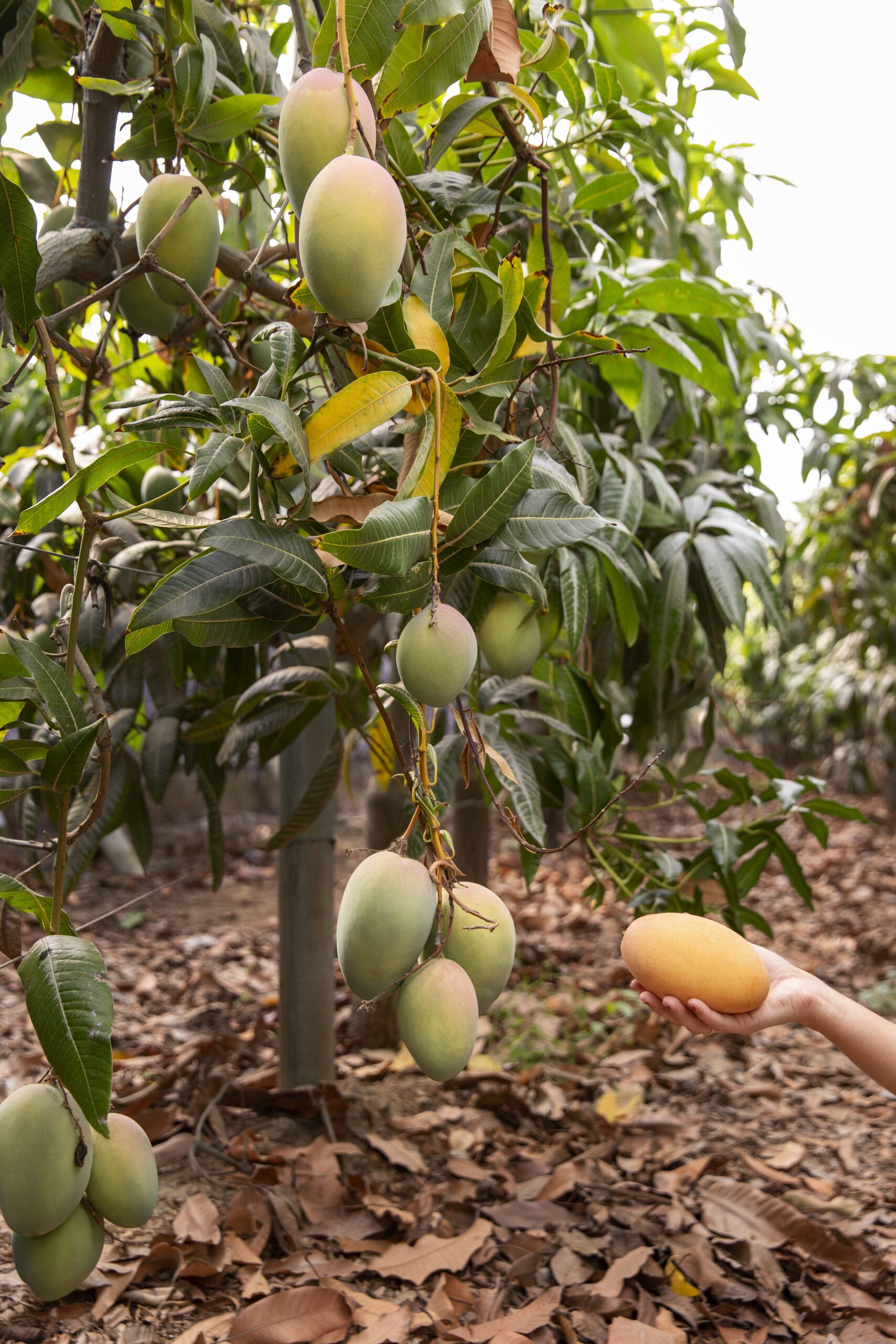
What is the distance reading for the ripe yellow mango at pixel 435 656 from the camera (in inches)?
23.6

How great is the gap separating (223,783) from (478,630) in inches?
20.0

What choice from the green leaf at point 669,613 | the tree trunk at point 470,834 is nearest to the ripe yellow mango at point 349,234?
the green leaf at point 669,613

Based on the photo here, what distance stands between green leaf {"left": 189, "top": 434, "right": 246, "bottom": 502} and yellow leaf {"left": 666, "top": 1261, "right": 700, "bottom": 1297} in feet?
3.51

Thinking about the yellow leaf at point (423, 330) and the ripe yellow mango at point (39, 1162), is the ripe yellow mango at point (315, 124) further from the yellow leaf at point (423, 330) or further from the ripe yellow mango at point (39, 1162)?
the ripe yellow mango at point (39, 1162)

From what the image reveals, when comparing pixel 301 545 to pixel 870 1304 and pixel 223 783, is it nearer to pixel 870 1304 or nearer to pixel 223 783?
pixel 223 783

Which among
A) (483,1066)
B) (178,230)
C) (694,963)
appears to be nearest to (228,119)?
(178,230)

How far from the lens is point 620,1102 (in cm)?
177

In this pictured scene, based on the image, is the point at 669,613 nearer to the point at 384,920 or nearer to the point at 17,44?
the point at 384,920

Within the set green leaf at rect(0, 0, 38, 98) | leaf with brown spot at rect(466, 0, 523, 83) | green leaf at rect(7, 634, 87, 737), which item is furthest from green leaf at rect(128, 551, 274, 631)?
green leaf at rect(0, 0, 38, 98)

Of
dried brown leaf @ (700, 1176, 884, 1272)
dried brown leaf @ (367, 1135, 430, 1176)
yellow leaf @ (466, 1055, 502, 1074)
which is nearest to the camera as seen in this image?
dried brown leaf @ (700, 1176, 884, 1272)

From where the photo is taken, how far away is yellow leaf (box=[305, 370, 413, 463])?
23.1 inches

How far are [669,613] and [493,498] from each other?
22.6 inches

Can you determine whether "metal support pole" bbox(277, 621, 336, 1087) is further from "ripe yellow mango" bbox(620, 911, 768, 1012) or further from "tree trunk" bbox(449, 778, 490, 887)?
"ripe yellow mango" bbox(620, 911, 768, 1012)

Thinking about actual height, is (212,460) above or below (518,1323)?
above
